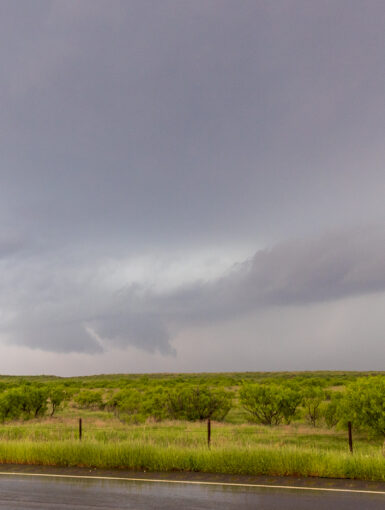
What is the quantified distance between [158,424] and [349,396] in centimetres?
1096

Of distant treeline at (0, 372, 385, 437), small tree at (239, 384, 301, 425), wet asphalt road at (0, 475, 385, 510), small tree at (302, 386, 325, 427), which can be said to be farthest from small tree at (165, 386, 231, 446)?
wet asphalt road at (0, 475, 385, 510)

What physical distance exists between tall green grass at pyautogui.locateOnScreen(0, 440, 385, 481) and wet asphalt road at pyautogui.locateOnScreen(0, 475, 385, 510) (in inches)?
78.0

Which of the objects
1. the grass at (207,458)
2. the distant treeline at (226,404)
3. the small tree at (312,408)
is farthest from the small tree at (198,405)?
the grass at (207,458)

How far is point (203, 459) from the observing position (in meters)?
12.9

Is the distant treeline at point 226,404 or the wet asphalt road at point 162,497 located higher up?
the wet asphalt road at point 162,497

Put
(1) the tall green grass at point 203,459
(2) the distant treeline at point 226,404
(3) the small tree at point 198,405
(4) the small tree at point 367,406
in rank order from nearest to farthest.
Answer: (1) the tall green grass at point 203,459 < (4) the small tree at point 367,406 < (2) the distant treeline at point 226,404 < (3) the small tree at point 198,405

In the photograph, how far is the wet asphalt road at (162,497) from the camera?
8812mm

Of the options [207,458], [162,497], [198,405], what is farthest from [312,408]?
[162,497]

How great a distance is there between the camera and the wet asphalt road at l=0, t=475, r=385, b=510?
8.81m

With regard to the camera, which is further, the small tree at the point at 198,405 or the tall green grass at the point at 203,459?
the small tree at the point at 198,405

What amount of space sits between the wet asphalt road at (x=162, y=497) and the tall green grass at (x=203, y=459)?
198 centimetres

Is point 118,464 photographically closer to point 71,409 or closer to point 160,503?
Answer: point 160,503

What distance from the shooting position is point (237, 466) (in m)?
12.5

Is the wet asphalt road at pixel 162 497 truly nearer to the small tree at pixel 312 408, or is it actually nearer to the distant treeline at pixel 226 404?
the distant treeline at pixel 226 404
